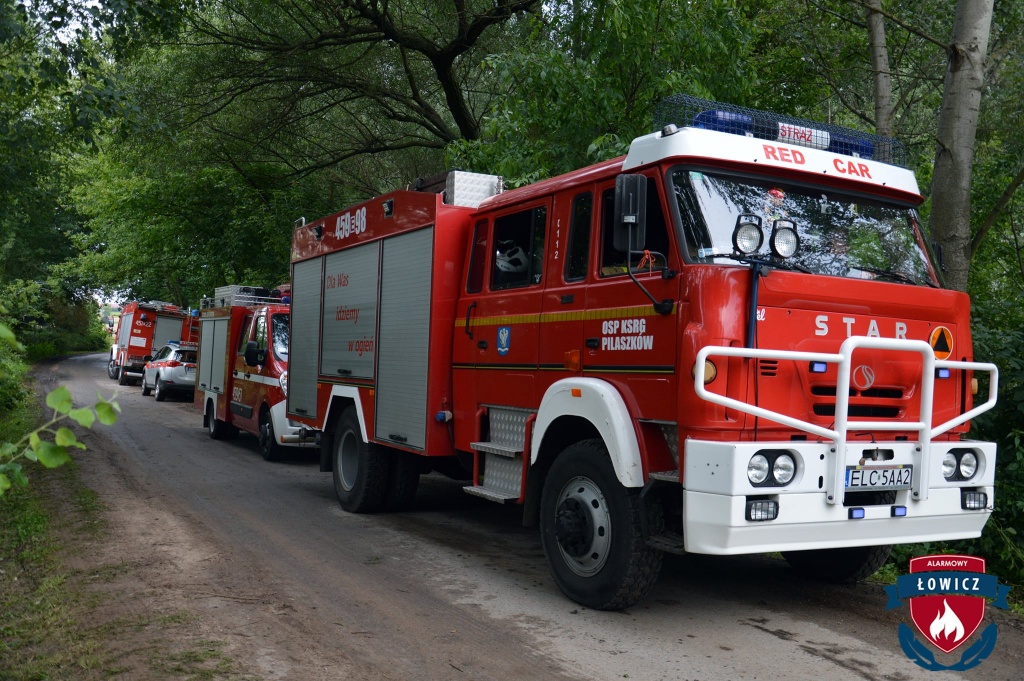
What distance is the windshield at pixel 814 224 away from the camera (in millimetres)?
5359

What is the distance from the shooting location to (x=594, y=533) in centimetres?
571

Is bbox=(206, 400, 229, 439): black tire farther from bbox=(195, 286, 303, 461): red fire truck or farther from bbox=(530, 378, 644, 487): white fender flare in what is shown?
bbox=(530, 378, 644, 487): white fender flare

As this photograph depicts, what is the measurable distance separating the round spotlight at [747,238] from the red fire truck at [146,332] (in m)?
29.4

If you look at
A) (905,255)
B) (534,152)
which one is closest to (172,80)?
(534,152)

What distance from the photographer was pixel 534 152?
1063 cm

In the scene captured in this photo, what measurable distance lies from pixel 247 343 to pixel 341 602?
8685 mm

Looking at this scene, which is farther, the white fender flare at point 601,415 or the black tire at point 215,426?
the black tire at point 215,426

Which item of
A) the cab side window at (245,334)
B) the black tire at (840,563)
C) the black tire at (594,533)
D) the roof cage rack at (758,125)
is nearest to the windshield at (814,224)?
the roof cage rack at (758,125)

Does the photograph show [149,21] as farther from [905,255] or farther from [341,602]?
[905,255]

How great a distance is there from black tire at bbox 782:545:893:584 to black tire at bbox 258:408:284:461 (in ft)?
27.4

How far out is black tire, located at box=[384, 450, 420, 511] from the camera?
8.99 metres

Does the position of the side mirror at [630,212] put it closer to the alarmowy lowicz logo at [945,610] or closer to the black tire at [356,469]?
the alarmowy lowicz logo at [945,610]

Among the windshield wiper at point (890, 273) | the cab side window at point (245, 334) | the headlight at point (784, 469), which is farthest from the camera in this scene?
the cab side window at point (245, 334)

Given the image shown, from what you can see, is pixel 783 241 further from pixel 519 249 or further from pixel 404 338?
pixel 404 338
